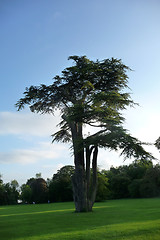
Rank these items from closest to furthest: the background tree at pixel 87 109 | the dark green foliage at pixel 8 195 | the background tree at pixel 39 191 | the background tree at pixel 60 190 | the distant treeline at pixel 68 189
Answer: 1. the background tree at pixel 87 109
2. the distant treeline at pixel 68 189
3. the background tree at pixel 60 190
4. the background tree at pixel 39 191
5. the dark green foliage at pixel 8 195

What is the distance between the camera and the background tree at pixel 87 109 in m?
21.1

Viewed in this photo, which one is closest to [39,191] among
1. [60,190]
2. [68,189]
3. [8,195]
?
[60,190]

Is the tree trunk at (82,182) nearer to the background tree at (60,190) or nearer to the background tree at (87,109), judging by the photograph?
the background tree at (87,109)

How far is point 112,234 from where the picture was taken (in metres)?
10.3

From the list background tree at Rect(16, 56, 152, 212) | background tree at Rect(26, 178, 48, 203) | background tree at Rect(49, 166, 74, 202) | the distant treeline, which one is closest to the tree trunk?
background tree at Rect(16, 56, 152, 212)

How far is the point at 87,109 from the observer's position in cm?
2173

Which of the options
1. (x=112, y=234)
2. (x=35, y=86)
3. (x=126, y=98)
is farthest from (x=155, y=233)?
(x=35, y=86)

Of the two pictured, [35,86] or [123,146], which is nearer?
[123,146]

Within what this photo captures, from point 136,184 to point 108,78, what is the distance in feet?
140

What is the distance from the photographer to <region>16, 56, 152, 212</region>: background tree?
21.1 meters

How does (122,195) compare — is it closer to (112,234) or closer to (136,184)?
(136,184)

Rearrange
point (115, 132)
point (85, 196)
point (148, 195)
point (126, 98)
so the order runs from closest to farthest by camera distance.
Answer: point (115, 132) → point (85, 196) → point (126, 98) → point (148, 195)

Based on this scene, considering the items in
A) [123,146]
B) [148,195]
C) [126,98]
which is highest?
[126,98]

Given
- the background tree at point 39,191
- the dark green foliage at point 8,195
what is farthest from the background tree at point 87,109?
the dark green foliage at point 8,195
